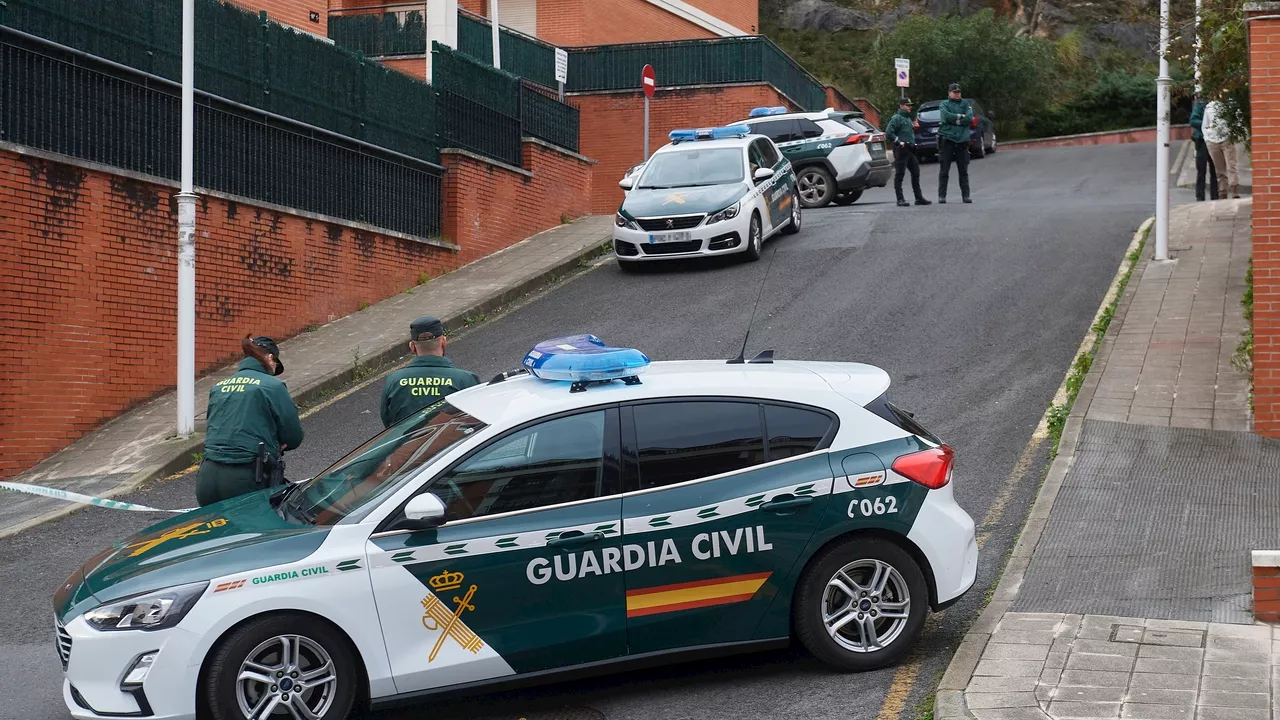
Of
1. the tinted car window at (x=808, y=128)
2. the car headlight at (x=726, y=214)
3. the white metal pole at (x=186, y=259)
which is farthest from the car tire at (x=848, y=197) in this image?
the white metal pole at (x=186, y=259)

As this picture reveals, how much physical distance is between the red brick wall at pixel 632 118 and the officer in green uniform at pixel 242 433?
68.1 feet

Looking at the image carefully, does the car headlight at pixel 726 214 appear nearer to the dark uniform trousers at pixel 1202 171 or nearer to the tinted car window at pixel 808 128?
the tinted car window at pixel 808 128

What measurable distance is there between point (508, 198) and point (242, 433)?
1327cm

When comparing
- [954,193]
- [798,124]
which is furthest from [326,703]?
[954,193]

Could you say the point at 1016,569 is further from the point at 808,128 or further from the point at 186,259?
the point at 808,128

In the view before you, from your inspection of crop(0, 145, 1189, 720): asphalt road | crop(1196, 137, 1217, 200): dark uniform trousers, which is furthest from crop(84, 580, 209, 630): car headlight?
crop(1196, 137, 1217, 200): dark uniform trousers

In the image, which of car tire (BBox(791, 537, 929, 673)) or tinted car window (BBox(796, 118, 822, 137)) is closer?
car tire (BBox(791, 537, 929, 673))

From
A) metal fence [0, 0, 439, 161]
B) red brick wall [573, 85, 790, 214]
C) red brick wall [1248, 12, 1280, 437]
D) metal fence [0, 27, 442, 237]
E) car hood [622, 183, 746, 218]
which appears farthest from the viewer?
red brick wall [573, 85, 790, 214]

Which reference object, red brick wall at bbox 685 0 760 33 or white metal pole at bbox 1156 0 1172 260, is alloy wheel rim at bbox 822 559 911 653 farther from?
red brick wall at bbox 685 0 760 33

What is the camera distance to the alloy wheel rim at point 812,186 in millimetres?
23688

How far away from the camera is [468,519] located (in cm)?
602

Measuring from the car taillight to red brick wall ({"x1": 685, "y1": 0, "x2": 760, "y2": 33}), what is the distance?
31208 mm

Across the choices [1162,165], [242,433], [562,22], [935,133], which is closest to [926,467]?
[242,433]

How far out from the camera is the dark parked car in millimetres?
34938
